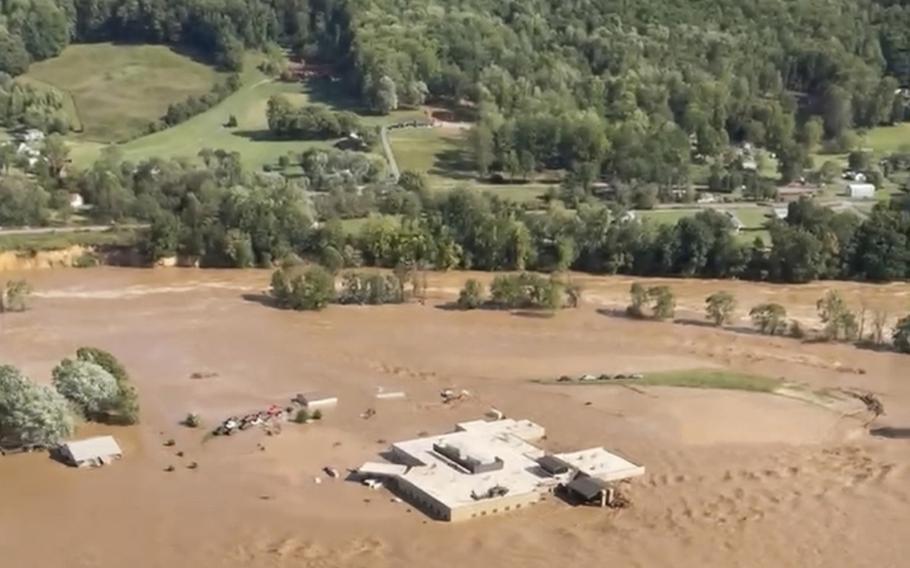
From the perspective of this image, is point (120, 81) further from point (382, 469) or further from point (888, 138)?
point (382, 469)

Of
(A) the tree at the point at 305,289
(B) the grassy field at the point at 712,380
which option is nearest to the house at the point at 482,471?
(B) the grassy field at the point at 712,380

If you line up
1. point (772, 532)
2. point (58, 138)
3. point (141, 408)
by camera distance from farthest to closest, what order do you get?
point (58, 138), point (141, 408), point (772, 532)

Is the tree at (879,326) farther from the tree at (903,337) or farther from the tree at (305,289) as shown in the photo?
the tree at (305,289)

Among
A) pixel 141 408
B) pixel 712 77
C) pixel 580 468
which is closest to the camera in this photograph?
pixel 580 468

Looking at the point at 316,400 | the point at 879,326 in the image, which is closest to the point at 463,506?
the point at 316,400

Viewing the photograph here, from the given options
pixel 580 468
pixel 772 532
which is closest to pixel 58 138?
pixel 580 468

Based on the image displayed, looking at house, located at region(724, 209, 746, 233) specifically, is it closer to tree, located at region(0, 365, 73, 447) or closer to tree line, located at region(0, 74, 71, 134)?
tree, located at region(0, 365, 73, 447)

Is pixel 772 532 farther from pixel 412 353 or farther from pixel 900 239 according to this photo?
pixel 900 239
